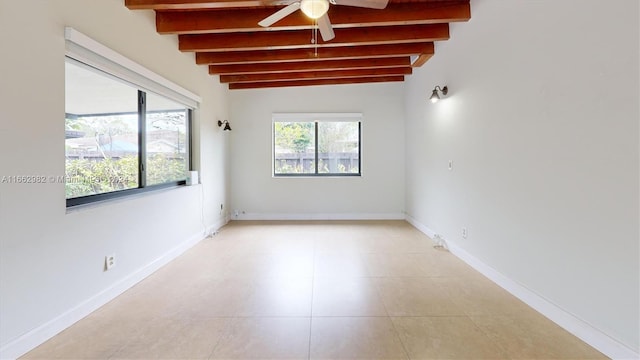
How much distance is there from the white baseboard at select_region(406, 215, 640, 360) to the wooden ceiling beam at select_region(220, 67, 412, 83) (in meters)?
3.31

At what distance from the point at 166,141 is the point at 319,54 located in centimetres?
235

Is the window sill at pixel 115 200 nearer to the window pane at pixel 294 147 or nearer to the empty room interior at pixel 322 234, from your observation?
the empty room interior at pixel 322 234

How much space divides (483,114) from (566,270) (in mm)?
1638

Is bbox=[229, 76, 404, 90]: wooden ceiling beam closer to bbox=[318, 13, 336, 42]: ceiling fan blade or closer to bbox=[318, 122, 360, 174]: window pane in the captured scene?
bbox=[318, 122, 360, 174]: window pane

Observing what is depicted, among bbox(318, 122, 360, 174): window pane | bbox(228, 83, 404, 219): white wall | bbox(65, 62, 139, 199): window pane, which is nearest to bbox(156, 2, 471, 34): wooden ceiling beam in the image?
bbox(65, 62, 139, 199): window pane

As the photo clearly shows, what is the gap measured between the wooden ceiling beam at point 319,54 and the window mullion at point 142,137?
1.31 meters

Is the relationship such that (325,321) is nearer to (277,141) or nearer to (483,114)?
(483,114)

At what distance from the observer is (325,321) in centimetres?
217

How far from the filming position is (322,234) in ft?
15.6

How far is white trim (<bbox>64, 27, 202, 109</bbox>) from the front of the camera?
218cm

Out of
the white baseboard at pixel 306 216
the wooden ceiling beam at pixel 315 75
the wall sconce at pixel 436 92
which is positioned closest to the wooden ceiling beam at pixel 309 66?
the wooden ceiling beam at pixel 315 75

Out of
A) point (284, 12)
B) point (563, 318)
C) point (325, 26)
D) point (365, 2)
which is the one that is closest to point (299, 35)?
point (325, 26)

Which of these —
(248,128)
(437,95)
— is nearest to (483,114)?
(437,95)

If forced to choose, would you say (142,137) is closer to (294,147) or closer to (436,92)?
(294,147)
